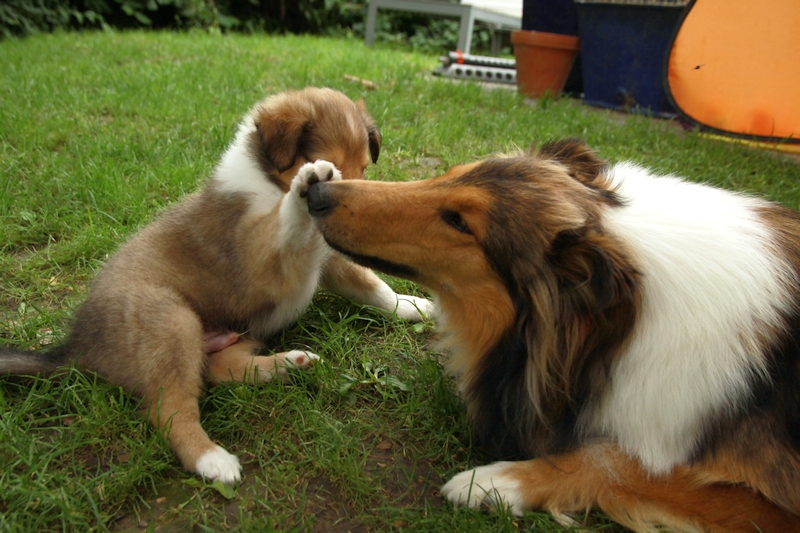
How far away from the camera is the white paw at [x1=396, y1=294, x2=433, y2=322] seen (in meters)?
2.95

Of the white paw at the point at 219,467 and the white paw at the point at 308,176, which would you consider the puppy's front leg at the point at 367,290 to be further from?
the white paw at the point at 219,467

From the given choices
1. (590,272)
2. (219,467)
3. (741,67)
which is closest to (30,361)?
(219,467)

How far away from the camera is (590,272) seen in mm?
1689

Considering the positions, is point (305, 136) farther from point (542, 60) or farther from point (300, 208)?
point (542, 60)

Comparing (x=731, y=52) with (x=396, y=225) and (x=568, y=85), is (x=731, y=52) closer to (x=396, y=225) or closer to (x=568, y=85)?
(x=568, y=85)

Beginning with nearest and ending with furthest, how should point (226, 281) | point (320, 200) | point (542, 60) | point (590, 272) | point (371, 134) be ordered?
point (590, 272) < point (320, 200) < point (226, 281) < point (371, 134) < point (542, 60)

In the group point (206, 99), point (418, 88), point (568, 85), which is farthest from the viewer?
point (568, 85)

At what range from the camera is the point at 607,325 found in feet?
5.90

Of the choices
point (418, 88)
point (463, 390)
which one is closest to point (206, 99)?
point (418, 88)

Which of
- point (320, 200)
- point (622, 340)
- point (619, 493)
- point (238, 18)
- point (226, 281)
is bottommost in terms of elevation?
point (619, 493)

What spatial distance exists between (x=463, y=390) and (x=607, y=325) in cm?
59

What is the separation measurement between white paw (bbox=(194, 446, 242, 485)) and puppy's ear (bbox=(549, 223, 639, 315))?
1.18 meters

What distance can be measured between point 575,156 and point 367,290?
118 cm

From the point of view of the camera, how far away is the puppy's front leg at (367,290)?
292 cm
